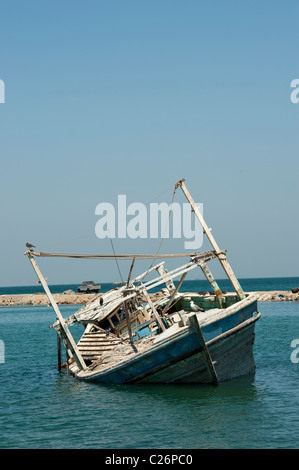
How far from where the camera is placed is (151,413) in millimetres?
16234

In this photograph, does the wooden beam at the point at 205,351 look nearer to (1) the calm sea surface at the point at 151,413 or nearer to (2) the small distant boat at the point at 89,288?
(1) the calm sea surface at the point at 151,413

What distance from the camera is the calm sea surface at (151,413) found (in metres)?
13.8

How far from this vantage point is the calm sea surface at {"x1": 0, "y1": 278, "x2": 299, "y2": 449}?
45.4 feet

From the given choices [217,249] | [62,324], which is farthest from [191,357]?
[217,249]

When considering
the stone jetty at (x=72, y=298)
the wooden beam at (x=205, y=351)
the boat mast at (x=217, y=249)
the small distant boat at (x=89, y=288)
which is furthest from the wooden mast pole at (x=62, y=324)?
the small distant boat at (x=89, y=288)

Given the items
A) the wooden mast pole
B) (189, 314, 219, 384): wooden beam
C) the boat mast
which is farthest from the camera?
the boat mast

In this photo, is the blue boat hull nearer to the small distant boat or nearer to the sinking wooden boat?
the sinking wooden boat

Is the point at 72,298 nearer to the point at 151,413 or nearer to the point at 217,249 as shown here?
the point at 217,249

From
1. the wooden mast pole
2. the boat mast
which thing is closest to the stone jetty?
the boat mast

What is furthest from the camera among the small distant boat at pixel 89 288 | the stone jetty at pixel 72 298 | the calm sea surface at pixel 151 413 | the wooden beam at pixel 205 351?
the small distant boat at pixel 89 288

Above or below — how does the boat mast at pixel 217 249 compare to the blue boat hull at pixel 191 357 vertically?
above

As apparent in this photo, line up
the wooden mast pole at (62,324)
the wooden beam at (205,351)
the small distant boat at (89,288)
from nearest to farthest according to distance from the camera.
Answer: the wooden beam at (205,351), the wooden mast pole at (62,324), the small distant boat at (89,288)

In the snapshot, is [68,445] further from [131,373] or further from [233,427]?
[131,373]

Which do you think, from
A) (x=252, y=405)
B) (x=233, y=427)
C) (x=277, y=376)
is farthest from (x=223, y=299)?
(x=233, y=427)
